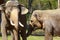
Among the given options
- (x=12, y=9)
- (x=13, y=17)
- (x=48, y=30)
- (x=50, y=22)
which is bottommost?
(x=48, y=30)

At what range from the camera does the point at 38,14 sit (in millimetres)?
6621

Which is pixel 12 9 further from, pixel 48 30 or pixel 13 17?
pixel 48 30

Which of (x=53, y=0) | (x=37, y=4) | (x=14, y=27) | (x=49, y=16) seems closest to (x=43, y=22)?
(x=49, y=16)

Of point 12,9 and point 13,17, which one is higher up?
point 12,9

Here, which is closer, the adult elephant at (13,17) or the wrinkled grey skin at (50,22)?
the adult elephant at (13,17)

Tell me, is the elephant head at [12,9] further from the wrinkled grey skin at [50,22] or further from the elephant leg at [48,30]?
the elephant leg at [48,30]

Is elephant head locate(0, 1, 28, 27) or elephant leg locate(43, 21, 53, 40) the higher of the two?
elephant head locate(0, 1, 28, 27)

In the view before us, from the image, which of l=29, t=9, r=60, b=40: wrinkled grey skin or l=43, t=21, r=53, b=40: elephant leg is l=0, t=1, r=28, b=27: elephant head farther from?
l=43, t=21, r=53, b=40: elephant leg

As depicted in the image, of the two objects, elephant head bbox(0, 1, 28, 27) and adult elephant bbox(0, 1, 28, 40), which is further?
elephant head bbox(0, 1, 28, 27)

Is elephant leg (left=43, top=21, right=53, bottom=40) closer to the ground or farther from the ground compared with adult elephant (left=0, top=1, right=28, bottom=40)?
closer to the ground

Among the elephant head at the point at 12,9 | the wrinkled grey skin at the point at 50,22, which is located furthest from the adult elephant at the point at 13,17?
the wrinkled grey skin at the point at 50,22

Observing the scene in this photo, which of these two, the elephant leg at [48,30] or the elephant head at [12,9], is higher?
the elephant head at [12,9]

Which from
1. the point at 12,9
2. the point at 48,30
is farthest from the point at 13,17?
the point at 48,30

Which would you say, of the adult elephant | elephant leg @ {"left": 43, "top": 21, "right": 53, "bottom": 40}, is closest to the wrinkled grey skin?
elephant leg @ {"left": 43, "top": 21, "right": 53, "bottom": 40}
